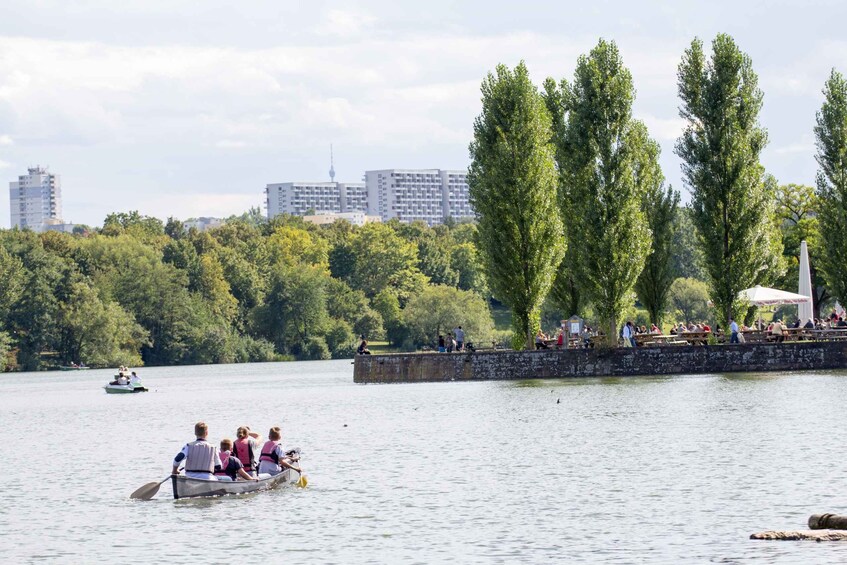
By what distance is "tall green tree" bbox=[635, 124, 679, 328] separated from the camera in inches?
3145

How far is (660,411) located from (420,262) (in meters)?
138

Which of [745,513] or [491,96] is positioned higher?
[491,96]

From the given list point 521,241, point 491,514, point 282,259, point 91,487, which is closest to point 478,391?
point 521,241

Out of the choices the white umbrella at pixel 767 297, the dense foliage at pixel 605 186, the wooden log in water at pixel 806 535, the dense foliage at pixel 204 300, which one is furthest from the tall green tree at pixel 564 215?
the dense foliage at pixel 204 300

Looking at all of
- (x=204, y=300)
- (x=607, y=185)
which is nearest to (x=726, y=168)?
(x=607, y=185)

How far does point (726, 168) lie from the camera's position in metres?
75.3

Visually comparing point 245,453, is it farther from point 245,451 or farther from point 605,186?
point 605,186

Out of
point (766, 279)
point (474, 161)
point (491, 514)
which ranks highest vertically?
point (474, 161)

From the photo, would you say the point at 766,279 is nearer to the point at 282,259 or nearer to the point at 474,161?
the point at 474,161

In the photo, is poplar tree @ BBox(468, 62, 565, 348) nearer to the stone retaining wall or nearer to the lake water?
the stone retaining wall

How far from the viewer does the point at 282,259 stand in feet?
603

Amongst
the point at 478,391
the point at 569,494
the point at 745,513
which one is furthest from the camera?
the point at 478,391

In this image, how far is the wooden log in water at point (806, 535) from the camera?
2539 centimetres

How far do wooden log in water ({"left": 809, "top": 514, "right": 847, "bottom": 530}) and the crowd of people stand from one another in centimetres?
1397
